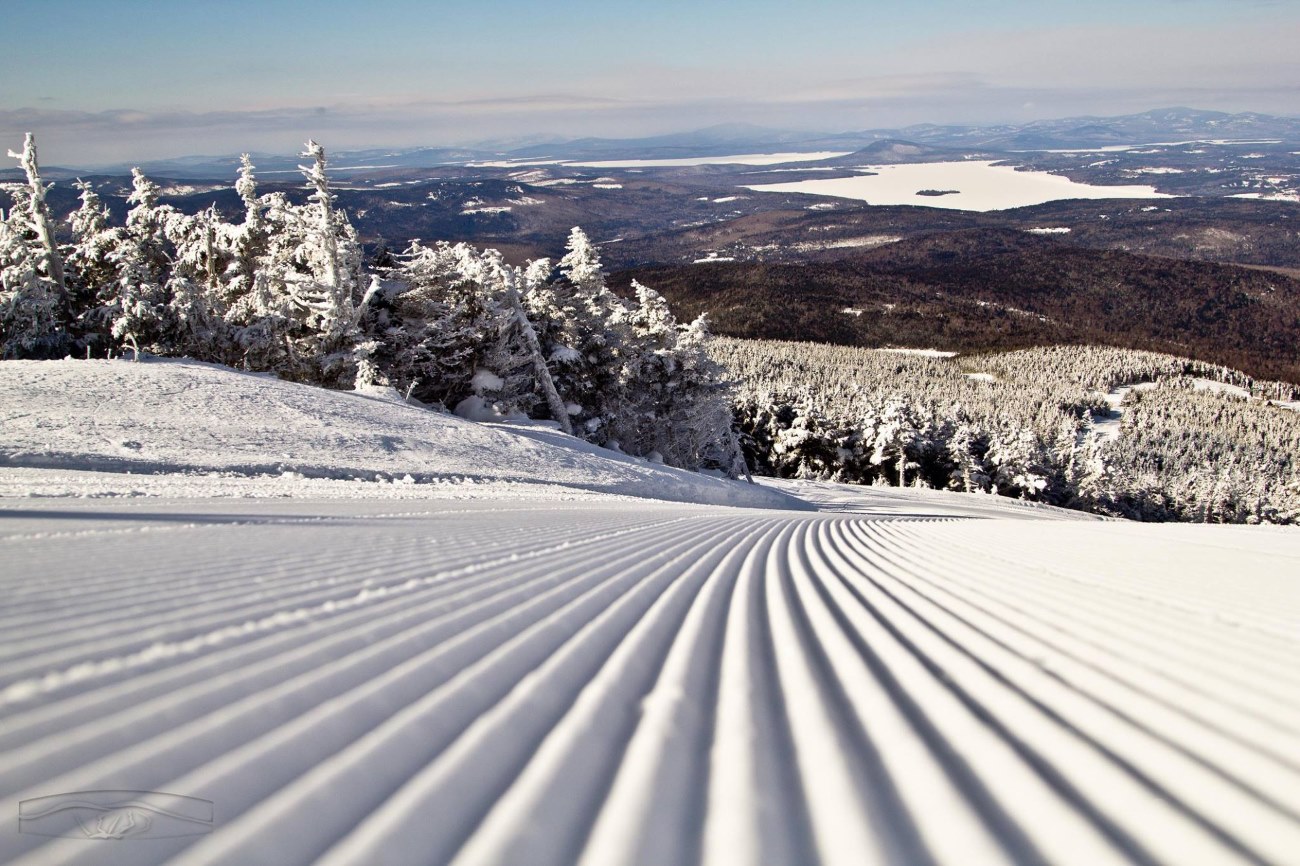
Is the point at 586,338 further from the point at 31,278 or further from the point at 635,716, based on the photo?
the point at 635,716

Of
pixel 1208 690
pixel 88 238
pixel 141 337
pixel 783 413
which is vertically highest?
pixel 88 238

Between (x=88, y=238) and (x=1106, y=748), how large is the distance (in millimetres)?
38043

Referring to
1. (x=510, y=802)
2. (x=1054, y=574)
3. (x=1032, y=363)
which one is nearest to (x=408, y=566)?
(x=510, y=802)

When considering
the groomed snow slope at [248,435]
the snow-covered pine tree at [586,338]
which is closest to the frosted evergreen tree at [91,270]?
the groomed snow slope at [248,435]

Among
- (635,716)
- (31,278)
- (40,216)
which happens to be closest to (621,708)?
(635,716)

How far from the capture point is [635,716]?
2264mm

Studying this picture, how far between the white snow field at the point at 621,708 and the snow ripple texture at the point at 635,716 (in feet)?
0.04

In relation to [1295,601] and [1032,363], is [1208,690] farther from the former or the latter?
[1032,363]

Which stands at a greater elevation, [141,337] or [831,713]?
[141,337]

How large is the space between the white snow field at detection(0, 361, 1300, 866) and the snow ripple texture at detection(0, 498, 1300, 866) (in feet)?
0.04

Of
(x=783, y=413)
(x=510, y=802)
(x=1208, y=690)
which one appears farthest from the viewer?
(x=783, y=413)

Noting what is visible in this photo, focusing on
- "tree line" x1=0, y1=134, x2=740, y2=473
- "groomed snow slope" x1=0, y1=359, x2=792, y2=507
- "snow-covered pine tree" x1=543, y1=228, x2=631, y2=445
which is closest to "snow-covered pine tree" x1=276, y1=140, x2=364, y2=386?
"tree line" x1=0, y1=134, x2=740, y2=473

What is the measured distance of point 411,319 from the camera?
2831 cm

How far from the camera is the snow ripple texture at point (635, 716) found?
155 centimetres
